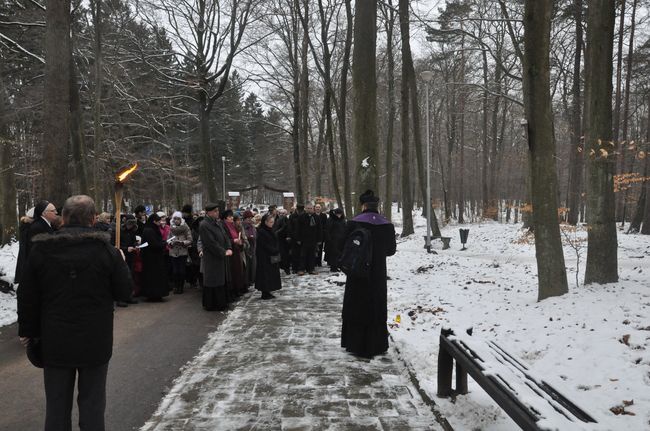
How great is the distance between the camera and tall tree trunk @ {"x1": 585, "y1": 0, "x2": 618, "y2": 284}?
7.66 metres

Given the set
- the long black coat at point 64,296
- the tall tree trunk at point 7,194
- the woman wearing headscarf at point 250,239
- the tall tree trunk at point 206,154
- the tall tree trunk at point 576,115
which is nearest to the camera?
the long black coat at point 64,296

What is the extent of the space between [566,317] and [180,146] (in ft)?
118

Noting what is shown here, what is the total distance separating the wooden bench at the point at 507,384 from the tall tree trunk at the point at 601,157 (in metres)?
4.12

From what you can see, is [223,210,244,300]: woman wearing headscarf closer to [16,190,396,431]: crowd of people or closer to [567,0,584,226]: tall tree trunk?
[16,190,396,431]: crowd of people

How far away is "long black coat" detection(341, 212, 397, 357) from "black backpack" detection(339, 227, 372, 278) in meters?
0.15

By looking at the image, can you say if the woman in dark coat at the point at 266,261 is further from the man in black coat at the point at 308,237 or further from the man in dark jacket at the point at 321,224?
the man in dark jacket at the point at 321,224

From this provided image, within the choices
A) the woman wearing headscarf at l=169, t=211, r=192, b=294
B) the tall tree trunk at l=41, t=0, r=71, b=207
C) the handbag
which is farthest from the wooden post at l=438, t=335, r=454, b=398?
the tall tree trunk at l=41, t=0, r=71, b=207

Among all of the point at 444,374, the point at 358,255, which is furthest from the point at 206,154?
the point at 444,374

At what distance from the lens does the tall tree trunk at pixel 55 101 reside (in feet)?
31.7

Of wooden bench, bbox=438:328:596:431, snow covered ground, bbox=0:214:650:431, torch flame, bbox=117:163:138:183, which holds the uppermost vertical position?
torch flame, bbox=117:163:138:183

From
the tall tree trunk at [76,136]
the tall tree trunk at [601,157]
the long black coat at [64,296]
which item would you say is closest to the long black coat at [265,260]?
the tall tree trunk at [601,157]

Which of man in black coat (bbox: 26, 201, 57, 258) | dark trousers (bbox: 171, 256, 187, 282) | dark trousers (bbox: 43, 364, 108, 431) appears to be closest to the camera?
dark trousers (bbox: 43, 364, 108, 431)

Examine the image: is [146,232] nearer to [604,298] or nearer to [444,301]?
[444,301]

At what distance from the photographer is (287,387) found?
16.8 feet
